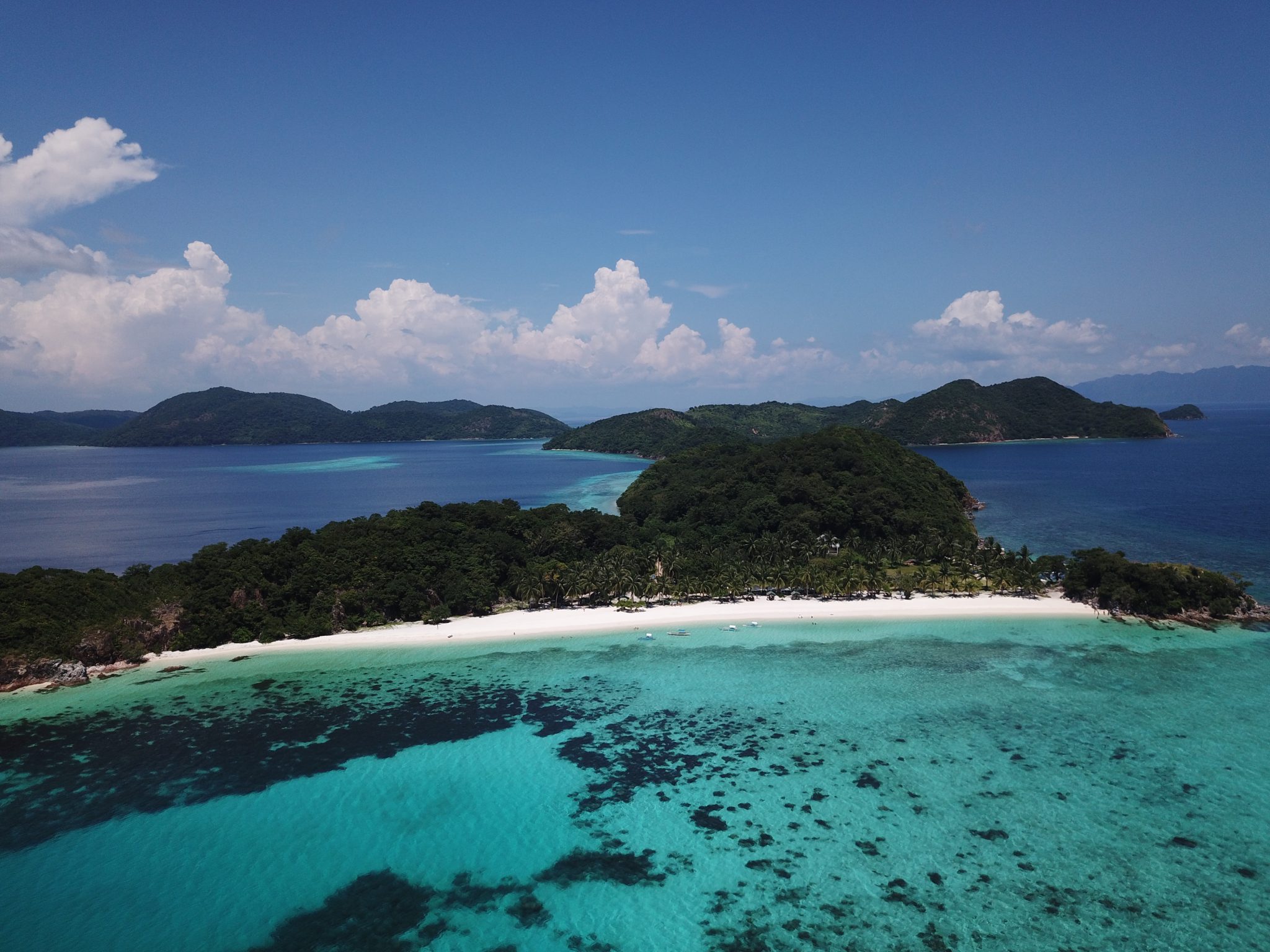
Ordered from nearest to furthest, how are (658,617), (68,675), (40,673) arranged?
(40,673)
(68,675)
(658,617)

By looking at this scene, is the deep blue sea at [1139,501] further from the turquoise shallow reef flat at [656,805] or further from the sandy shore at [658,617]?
the turquoise shallow reef flat at [656,805]

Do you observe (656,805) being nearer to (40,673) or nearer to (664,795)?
(664,795)

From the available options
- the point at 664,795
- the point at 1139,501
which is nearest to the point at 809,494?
the point at 664,795

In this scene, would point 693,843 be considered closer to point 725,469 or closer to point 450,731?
point 450,731

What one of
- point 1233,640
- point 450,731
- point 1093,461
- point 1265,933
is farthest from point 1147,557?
point 1093,461

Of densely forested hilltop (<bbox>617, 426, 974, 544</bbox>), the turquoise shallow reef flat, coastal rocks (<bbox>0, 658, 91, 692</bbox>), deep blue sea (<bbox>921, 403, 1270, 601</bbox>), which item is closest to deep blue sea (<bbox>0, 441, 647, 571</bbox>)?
densely forested hilltop (<bbox>617, 426, 974, 544</bbox>)
